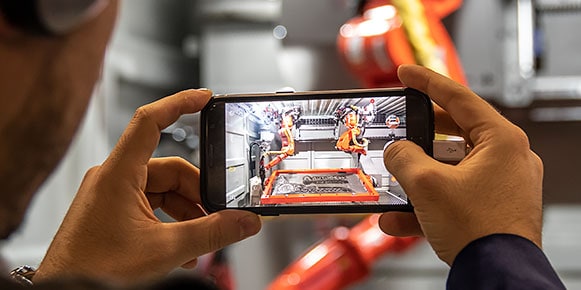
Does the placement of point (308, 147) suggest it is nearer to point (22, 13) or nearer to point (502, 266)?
point (502, 266)

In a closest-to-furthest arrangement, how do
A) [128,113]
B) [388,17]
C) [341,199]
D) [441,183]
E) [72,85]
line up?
[72,85], [441,183], [341,199], [388,17], [128,113]

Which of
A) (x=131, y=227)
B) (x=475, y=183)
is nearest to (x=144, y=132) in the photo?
(x=131, y=227)

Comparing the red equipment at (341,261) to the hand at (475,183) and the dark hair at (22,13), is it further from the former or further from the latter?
the dark hair at (22,13)

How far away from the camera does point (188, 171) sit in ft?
2.53

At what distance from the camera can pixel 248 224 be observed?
0.69 meters

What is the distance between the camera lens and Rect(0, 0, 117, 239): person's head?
0.35 metres

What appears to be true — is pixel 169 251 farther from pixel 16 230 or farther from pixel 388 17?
pixel 388 17

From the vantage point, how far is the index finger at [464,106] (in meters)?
0.62

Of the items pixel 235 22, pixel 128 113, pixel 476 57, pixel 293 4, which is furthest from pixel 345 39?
pixel 128 113

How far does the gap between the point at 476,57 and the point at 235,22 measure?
75cm

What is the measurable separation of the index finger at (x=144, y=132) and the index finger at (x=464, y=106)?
9.5 inches

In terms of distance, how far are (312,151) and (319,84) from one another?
1.09 m

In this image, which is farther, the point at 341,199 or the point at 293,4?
the point at 293,4

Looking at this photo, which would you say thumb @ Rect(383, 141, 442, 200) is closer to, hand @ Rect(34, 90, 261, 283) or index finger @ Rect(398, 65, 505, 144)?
index finger @ Rect(398, 65, 505, 144)
